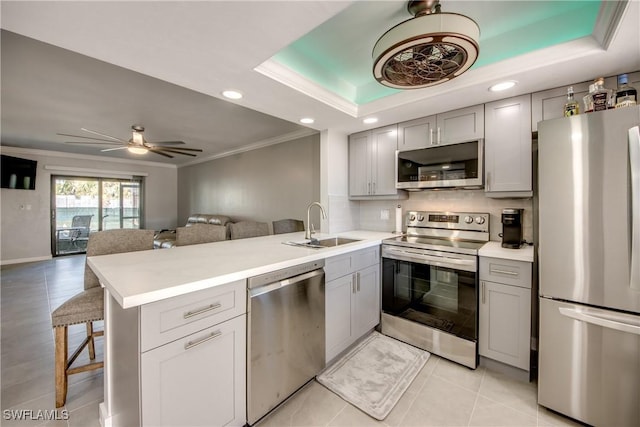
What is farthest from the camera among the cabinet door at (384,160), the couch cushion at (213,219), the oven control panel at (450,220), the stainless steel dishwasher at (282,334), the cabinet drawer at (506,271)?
the couch cushion at (213,219)

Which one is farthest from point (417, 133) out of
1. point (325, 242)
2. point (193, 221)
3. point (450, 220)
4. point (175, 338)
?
point (193, 221)

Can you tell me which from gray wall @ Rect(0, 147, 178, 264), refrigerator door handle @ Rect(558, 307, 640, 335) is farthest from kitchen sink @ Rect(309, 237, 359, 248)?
gray wall @ Rect(0, 147, 178, 264)

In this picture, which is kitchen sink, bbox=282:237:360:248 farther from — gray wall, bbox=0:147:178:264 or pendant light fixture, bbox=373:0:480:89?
gray wall, bbox=0:147:178:264

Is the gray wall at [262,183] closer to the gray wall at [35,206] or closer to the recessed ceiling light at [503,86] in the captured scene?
the gray wall at [35,206]

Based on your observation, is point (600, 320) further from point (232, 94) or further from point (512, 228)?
point (232, 94)

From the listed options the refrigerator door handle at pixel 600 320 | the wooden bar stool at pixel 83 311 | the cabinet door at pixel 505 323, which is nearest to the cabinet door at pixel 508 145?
the cabinet door at pixel 505 323

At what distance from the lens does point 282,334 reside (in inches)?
62.2

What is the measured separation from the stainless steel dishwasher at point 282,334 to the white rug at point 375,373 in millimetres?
213

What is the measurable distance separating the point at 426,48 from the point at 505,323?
1.97m

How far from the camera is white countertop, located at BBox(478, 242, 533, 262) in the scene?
6.06 ft

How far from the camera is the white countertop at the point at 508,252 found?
72.7 inches

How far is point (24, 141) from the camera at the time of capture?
503 cm

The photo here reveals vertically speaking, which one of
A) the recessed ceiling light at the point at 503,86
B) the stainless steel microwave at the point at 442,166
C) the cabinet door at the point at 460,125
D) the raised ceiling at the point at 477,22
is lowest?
the stainless steel microwave at the point at 442,166

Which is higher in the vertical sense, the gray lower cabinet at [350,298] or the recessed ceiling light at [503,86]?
the recessed ceiling light at [503,86]
